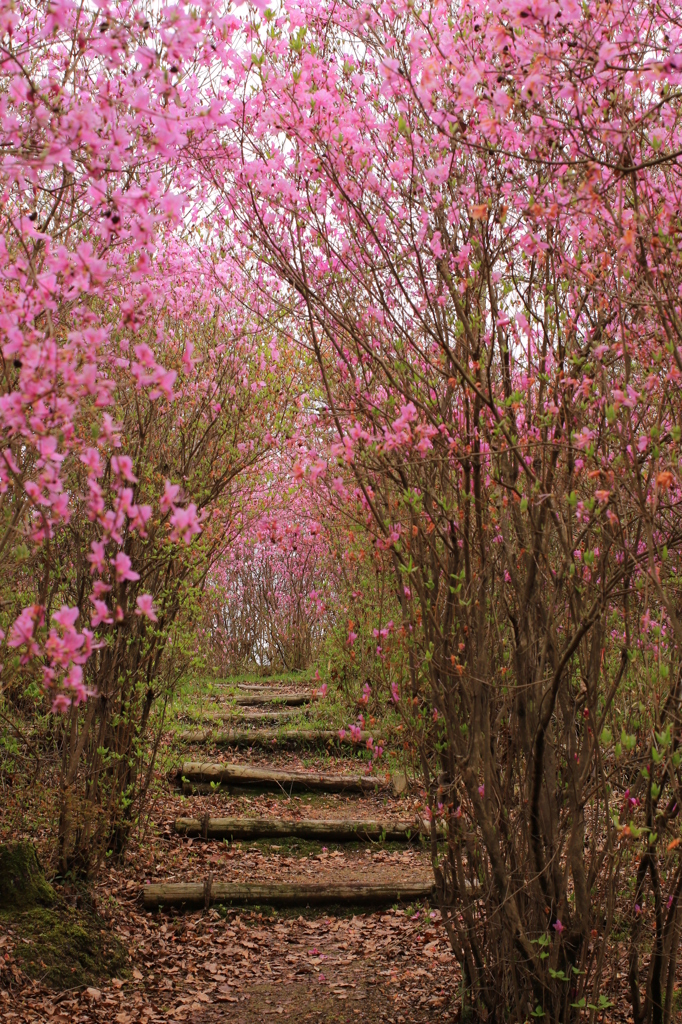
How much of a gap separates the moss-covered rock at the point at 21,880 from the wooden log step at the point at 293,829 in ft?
5.90

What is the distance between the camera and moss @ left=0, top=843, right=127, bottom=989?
4.40 meters

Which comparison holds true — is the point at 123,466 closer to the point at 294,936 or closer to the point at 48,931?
the point at 48,931

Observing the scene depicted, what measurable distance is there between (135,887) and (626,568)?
4.05 meters

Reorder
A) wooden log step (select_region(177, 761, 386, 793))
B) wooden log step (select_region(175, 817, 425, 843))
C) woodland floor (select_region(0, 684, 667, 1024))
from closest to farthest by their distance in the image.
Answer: woodland floor (select_region(0, 684, 667, 1024)) → wooden log step (select_region(175, 817, 425, 843)) → wooden log step (select_region(177, 761, 386, 793))

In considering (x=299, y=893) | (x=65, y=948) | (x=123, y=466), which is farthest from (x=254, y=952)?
(x=123, y=466)

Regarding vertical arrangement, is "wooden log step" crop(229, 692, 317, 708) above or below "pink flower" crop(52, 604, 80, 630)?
below

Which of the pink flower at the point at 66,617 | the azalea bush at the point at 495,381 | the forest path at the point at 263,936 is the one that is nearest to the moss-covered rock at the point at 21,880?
the forest path at the point at 263,936

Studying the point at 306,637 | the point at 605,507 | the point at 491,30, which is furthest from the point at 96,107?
the point at 306,637

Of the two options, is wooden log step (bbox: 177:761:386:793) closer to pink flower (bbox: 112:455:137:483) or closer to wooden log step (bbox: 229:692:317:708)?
wooden log step (bbox: 229:692:317:708)

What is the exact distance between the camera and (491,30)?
315 centimetres

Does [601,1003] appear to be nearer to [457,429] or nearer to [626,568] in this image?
[626,568]

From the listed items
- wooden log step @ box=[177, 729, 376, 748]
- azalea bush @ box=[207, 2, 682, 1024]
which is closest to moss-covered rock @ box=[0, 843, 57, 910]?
azalea bush @ box=[207, 2, 682, 1024]

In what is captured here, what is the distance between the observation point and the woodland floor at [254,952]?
4.28 meters

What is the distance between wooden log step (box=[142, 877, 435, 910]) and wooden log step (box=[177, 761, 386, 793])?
176cm
